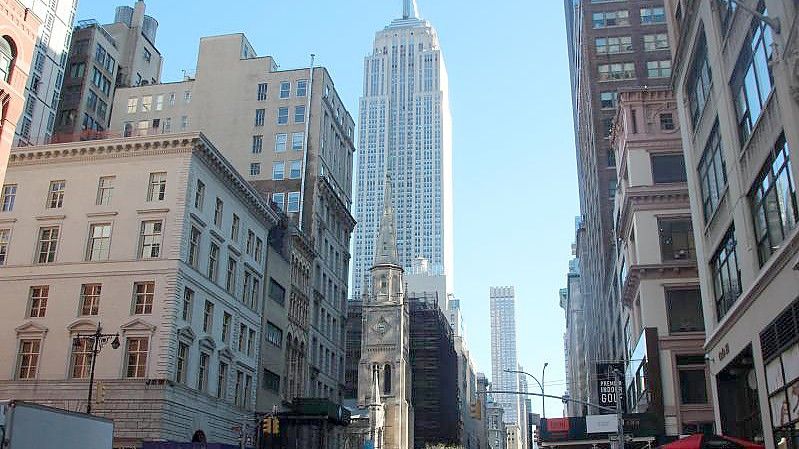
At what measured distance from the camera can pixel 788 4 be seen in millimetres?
20391

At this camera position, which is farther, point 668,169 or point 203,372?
point 668,169

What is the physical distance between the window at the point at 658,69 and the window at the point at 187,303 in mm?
59474

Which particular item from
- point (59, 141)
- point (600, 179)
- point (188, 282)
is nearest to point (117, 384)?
point (188, 282)

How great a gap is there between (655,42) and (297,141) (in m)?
43.3

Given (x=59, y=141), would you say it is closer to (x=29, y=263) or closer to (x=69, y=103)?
(x=29, y=263)

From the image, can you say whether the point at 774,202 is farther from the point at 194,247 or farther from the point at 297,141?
the point at 297,141

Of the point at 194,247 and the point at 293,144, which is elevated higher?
the point at 293,144

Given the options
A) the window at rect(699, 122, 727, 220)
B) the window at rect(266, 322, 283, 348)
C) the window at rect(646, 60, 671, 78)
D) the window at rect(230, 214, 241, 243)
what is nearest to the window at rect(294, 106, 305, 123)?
the window at rect(230, 214, 241, 243)

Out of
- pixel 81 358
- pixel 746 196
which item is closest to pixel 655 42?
pixel 746 196

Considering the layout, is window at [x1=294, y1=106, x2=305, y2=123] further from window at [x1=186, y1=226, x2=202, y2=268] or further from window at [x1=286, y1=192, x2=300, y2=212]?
window at [x1=186, y1=226, x2=202, y2=268]

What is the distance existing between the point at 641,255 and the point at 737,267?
885 inches

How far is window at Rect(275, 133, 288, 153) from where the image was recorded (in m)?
75.4

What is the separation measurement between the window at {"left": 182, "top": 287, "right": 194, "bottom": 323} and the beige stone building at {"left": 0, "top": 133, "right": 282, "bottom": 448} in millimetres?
158

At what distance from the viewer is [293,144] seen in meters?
75.0
